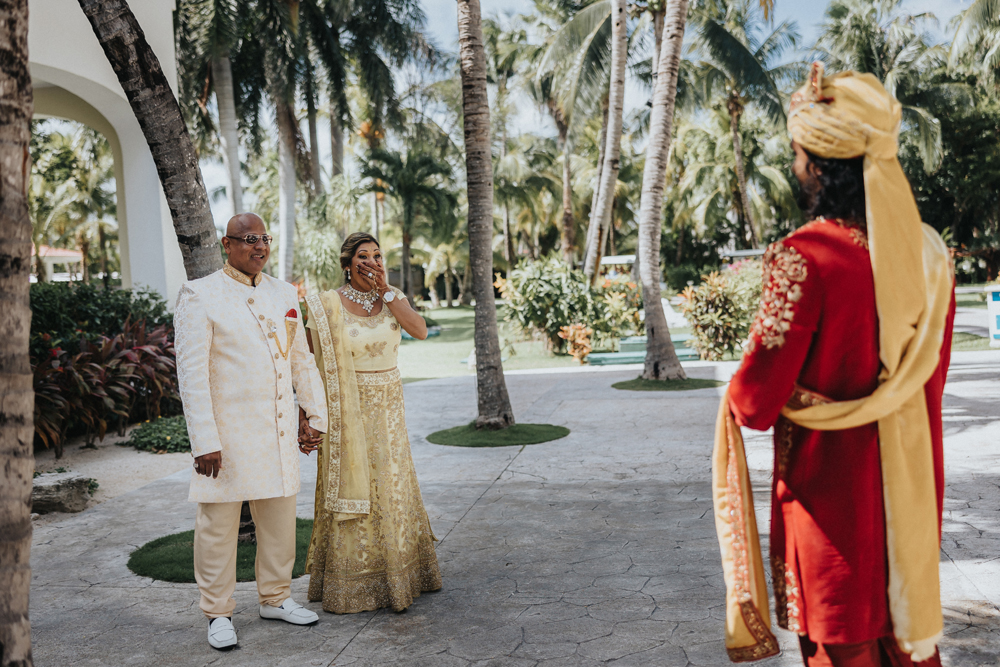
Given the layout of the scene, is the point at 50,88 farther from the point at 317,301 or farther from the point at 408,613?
the point at 408,613

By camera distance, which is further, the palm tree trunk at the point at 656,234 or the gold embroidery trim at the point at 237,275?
the palm tree trunk at the point at 656,234

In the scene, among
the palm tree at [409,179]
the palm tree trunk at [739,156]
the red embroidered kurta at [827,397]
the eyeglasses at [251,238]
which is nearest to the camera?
the red embroidered kurta at [827,397]

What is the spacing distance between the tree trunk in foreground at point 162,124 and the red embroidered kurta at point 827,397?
3.49 metres

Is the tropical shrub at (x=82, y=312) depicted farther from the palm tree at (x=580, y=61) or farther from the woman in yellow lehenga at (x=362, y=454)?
the palm tree at (x=580, y=61)

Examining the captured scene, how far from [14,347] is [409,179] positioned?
25.6 m


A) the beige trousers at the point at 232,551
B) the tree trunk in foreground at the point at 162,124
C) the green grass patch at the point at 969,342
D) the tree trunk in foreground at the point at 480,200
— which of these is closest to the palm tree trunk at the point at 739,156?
the green grass patch at the point at 969,342

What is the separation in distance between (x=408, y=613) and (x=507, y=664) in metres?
0.78

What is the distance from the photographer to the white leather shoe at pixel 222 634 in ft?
11.9

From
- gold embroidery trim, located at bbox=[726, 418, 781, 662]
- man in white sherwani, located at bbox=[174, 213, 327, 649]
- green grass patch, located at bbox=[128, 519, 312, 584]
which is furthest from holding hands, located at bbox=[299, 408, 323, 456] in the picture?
gold embroidery trim, located at bbox=[726, 418, 781, 662]

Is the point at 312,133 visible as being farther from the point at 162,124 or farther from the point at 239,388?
the point at 239,388

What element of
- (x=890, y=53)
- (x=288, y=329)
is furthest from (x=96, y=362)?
(x=890, y=53)

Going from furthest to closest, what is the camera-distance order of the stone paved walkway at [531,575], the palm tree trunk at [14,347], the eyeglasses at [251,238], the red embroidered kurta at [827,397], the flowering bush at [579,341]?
the flowering bush at [579,341]
the eyeglasses at [251,238]
the stone paved walkway at [531,575]
the red embroidered kurta at [827,397]
the palm tree trunk at [14,347]

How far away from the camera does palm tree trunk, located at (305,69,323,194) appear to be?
22.7 metres

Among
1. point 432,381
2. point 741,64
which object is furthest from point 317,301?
point 741,64
